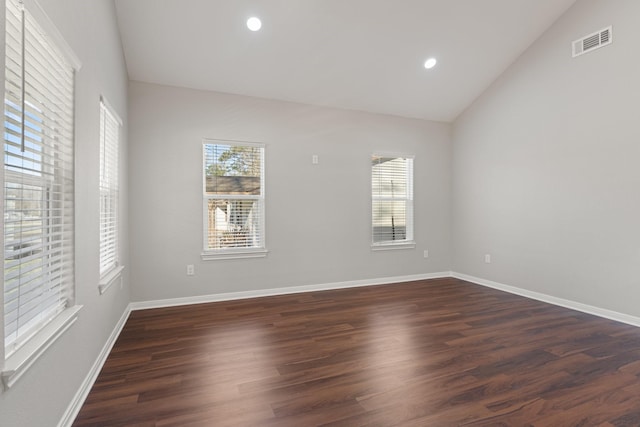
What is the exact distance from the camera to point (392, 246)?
5301 mm

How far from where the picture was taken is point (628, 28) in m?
3.39

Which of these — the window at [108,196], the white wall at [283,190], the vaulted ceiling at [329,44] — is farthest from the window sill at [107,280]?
the vaulted ceiling at [329,44]

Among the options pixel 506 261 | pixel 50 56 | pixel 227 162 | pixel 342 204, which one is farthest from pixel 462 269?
pixel 50 56

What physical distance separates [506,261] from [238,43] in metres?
4.44

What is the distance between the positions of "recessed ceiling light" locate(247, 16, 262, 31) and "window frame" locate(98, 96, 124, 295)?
5.11 feet

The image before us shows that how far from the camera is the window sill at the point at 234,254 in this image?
4.23m

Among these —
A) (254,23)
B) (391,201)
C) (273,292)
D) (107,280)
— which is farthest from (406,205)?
(107,280)

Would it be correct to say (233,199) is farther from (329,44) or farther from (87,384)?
(87,384)

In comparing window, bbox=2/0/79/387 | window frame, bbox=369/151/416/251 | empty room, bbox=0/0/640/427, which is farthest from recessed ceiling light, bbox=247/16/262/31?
window frame, bbox=369/151/416/251

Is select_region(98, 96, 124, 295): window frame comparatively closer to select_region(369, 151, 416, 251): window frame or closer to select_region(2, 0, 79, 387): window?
select_region(2, 0, 79, 387): window

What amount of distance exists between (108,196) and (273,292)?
2.34 m

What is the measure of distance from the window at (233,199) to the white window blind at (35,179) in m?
2.32

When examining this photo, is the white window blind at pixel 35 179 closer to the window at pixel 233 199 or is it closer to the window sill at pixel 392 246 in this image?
the window at pixel 233 199

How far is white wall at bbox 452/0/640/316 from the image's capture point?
136 inches
